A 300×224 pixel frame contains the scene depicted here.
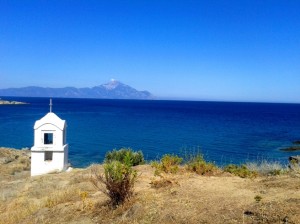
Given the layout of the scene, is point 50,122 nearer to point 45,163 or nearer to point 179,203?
point 45,163

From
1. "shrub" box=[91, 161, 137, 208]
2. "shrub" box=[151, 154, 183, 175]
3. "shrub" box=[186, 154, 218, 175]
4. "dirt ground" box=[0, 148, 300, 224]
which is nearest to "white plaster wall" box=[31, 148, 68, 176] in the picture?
"dirt ground" box=[0, 148, 300, 224]

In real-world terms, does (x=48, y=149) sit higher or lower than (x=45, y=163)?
higher

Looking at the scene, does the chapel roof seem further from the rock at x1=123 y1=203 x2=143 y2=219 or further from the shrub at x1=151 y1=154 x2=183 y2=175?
the rock at x1=123 y1=203 x2=143 y2=219

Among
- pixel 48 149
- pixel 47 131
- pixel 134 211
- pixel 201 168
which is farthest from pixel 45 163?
pixel 134 211

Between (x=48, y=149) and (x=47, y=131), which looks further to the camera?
(x=47, y=131)

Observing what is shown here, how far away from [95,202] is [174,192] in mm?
2163

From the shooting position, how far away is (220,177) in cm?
1033

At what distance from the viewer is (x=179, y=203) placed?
762 centimetres

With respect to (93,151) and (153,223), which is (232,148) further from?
(153,223)

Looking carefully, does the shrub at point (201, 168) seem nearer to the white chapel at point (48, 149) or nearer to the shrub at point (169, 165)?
the shrub at point (169, 165)

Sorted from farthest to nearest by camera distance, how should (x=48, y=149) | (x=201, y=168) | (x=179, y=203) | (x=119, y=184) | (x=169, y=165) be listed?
(x=48, y=149)
(x=169, y=165)
(x=201, y=168)
(x=119, y=184)
(x=179, y=203)

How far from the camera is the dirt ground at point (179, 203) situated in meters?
6.62

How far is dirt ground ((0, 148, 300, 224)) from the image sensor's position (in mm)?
6625

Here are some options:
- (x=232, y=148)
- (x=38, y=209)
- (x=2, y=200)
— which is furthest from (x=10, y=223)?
(x=232, y=148)
